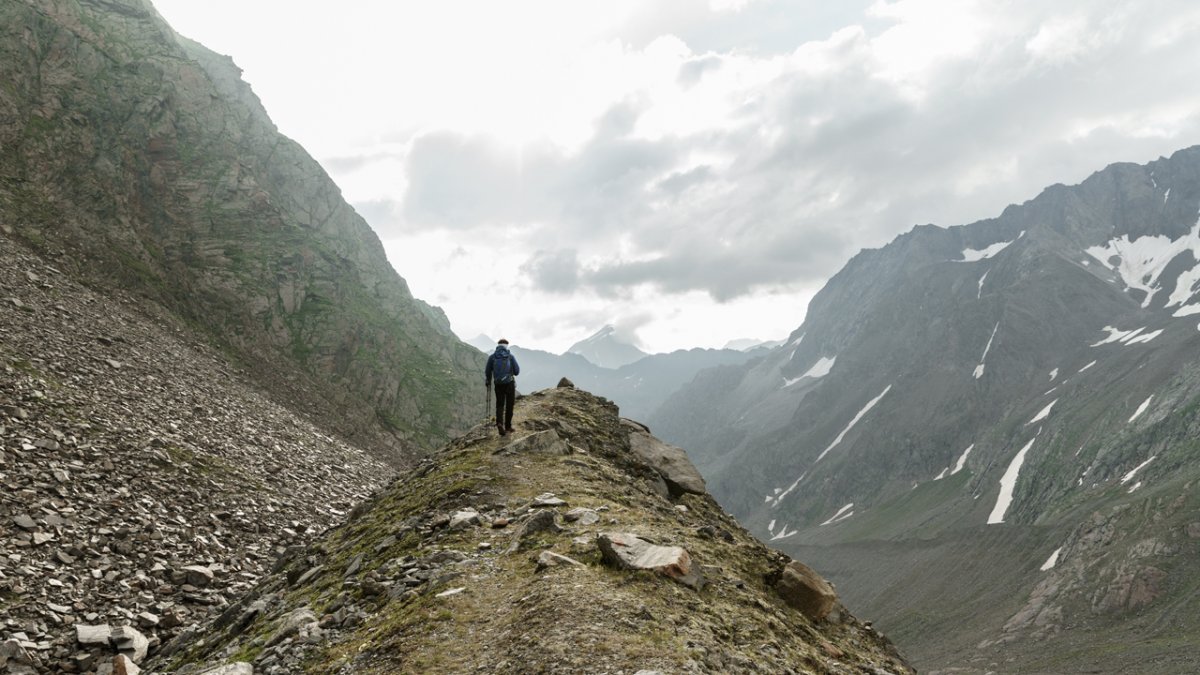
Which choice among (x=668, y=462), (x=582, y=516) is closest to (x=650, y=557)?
(x=582, y=516)

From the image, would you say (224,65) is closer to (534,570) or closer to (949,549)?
(534,570)

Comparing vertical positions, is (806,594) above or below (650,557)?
below

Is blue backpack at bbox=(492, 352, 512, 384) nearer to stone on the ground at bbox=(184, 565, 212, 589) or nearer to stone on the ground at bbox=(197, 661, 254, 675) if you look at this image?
stone on the ground at bbox=(184, 565, 212, 589)

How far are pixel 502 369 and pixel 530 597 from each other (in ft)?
43.9

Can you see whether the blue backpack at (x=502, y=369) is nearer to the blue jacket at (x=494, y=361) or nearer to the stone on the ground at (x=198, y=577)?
the blue jacket at (x=494, y=361)

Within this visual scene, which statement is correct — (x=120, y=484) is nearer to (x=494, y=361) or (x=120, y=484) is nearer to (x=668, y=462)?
(x=494, y=361)

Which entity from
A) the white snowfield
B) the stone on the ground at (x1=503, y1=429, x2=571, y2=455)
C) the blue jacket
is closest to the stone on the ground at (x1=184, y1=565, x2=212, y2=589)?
the stone on the ground at (x1=503, y1=429, x2=571, y2=455)

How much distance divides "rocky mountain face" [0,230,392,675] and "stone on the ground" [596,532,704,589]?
11.1 m

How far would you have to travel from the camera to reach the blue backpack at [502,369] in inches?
917

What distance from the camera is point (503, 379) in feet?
76.6

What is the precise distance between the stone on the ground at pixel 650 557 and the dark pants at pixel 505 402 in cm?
1143

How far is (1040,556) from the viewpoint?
16662 centimetres

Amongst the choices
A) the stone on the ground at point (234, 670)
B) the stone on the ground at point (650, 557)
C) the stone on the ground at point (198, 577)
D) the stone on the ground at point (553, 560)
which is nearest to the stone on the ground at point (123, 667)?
the stone on the ground at point (234, 670)

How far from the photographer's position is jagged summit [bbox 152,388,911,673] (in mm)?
9258
